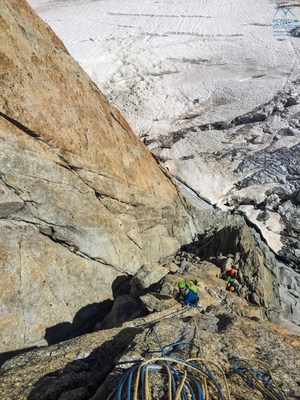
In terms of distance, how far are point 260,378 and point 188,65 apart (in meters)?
31.6

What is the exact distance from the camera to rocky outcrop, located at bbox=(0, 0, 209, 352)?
23.7 ft

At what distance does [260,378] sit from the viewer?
4.06 meters

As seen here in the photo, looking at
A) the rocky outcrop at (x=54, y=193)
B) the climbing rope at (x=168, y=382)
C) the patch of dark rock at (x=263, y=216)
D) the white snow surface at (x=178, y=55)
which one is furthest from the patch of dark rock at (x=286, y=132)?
the climbing rope at (x=168, y=382)

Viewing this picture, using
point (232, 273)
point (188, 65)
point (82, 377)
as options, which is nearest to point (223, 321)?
point (82, 377)

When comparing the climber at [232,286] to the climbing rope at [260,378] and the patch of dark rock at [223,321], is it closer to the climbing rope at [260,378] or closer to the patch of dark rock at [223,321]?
the patch of dark rock at [223,321]

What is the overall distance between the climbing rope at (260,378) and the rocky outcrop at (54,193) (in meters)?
4.79

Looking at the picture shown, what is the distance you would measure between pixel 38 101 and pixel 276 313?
29.6 ft

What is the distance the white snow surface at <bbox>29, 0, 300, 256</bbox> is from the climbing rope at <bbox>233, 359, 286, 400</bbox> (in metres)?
12.1

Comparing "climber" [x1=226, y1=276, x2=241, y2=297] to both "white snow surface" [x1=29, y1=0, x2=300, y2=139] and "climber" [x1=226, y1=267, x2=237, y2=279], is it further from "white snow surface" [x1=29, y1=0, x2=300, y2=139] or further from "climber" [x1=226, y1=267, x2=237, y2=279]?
"white snow surface" [x1=29, y1=0, x2=300, y2=139]

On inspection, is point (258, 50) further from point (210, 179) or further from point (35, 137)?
point (35, 137)

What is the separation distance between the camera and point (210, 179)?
66.8ft

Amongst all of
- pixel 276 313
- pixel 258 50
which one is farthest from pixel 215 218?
pixel 258 50

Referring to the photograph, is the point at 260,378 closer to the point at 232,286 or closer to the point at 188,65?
the point at 232,286

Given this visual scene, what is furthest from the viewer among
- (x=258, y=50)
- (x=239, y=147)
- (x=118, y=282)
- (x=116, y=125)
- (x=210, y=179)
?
(x=258, y=50)
